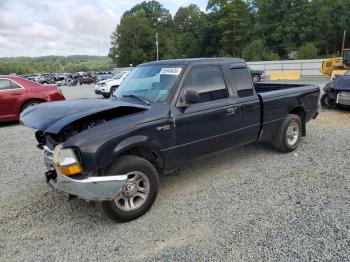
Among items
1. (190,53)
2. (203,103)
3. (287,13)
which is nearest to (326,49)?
(287,13)

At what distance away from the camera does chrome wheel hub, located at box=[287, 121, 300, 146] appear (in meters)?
6.18

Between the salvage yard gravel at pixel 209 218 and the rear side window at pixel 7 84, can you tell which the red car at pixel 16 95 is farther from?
the salvage yard gravel at pixel 209 218

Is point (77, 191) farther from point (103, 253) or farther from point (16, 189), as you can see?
point (16, 189)

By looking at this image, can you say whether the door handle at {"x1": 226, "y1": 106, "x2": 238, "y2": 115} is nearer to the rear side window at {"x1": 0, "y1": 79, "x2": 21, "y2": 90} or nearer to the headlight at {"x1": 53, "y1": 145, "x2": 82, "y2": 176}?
the headlight at {"x1": 53, "y1": 145, "x2": 82, "y2": 176}

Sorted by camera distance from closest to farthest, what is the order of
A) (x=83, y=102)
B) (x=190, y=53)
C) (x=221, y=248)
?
(x=221, y=248), (x=83, y=102), (x=190, y=53)

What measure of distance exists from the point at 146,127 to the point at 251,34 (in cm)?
6922

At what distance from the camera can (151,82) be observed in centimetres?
480

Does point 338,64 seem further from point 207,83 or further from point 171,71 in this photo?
point 171,71

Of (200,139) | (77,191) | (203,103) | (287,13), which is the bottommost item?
(77,191)

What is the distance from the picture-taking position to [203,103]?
15.3 feet

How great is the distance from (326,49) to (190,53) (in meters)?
31.5

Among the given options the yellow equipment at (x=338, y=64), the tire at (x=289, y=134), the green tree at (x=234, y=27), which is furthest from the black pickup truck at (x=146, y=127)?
the green tree at (x=234, y=27)

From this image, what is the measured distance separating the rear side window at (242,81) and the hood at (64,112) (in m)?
1.68

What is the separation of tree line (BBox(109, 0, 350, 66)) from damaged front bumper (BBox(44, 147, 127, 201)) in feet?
151
